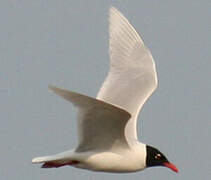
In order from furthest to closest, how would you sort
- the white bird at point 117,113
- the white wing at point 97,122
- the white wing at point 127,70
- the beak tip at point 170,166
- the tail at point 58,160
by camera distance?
the white wing at point 127,70, the beak tip at point 170,166, the tail at point 58,160, the white bird at point 117,113, the white wing at point 97,122

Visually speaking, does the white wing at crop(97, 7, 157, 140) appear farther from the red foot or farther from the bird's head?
the red foot

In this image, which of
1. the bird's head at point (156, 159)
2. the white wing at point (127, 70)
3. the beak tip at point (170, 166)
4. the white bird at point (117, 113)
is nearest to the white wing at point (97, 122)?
the white bird at point (117, 113)

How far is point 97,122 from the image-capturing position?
8.76 meters

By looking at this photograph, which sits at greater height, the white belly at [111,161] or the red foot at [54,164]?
the white belly at [111,161]

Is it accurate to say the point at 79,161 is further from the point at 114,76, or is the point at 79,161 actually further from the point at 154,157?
the point at 114,76

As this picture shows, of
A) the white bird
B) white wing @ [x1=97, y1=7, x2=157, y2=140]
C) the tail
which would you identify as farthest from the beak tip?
the tail

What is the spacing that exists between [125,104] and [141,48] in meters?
1.25

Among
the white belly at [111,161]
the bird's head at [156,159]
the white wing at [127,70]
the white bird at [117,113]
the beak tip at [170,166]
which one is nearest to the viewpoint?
the white bird at [117,113]

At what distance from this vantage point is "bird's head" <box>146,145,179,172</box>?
9609 mm

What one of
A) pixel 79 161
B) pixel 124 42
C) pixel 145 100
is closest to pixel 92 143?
pixel 79 161

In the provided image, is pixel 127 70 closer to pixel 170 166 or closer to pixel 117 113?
pixel 170 166

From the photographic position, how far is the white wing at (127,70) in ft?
34.7

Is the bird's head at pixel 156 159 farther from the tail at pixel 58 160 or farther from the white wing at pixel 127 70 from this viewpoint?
the tail at pixel 58 160

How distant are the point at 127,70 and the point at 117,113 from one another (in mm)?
2716
